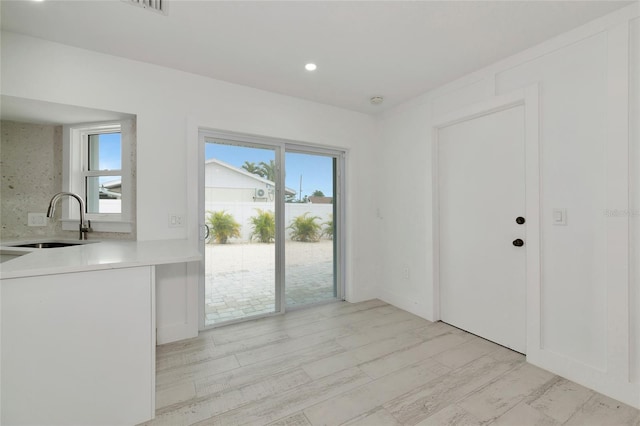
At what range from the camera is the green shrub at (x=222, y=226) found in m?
2.87

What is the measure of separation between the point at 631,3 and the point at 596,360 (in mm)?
2356

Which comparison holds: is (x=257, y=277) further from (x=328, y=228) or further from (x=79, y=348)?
(x=79, y=348)

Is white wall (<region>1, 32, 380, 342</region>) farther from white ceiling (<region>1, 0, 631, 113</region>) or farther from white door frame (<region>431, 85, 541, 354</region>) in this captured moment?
white door frame (<region>431, 85, 541, 354</region>)

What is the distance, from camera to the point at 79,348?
Answer: 141 cm

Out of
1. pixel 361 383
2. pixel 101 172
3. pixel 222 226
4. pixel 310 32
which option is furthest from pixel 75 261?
pixel 310 32

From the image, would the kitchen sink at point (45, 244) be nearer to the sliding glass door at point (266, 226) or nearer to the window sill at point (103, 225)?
the window sill at point (103, 225)

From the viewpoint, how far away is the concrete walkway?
2893 mm

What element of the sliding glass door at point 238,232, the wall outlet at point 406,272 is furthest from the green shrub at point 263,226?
the wall outlet at point 406,272

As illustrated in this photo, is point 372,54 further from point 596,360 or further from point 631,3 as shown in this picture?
point 596,360

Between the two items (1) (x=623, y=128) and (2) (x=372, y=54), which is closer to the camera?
(1) (x=623, y=128)

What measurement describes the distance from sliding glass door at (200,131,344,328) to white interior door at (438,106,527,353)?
1355mm

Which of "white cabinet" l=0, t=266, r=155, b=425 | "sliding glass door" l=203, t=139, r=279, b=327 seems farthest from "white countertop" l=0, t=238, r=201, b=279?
"sliding glass door" l=203, t=139, r=279, b=327

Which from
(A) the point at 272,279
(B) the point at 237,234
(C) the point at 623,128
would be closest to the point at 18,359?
(B) the point at 237,234

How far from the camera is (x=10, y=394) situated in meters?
1.26
